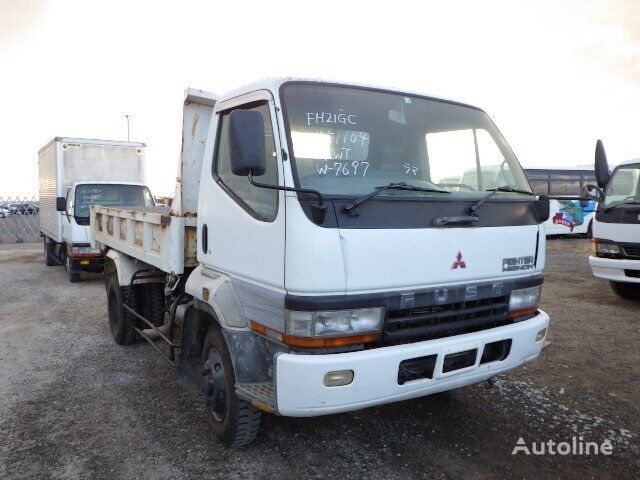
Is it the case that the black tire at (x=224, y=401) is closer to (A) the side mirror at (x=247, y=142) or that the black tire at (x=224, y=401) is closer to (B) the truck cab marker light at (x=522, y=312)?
(A) the side mirror at (x=247, y=142)

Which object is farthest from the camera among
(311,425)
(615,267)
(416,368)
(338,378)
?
(615,267)

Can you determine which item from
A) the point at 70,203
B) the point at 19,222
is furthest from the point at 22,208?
the point at 70,203

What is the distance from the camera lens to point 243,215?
3.04 meters

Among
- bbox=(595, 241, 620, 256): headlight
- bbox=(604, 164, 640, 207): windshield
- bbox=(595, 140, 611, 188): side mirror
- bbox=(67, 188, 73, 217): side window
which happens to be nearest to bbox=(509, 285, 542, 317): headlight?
bbox=(595, 140, 611, 188): side mirror

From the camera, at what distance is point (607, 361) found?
203 inches

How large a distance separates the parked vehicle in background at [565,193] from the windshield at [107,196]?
14287 mm

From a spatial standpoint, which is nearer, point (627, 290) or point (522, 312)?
point (522, 312)

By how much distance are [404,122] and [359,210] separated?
1.01 m

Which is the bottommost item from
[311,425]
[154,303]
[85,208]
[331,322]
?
[311,425]

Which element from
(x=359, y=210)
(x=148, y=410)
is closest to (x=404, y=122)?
(x=359, y=210)

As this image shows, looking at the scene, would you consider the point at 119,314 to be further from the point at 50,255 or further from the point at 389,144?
the point at 50,255

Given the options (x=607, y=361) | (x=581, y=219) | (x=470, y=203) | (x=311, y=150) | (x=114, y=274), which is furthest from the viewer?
(x=581, y=219)

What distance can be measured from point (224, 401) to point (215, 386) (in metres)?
0.12

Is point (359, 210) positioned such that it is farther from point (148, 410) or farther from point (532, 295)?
point (148, 410)
